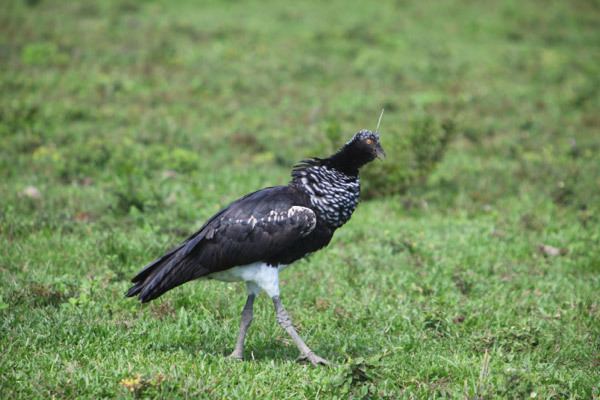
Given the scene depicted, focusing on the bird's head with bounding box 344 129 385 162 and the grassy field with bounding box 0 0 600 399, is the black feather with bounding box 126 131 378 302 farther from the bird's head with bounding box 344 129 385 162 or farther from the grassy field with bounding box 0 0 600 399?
the grassy field with bounding box 0 0 600 399

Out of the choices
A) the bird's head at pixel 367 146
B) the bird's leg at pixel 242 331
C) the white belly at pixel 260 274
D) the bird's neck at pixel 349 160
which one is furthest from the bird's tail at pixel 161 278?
the bird's head at pixel 367 146

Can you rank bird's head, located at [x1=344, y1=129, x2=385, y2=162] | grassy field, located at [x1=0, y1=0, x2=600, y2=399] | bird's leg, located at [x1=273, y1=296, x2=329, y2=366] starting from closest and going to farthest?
grassy field, located at [x1=0, y1=0, x2=600, y2=399] < bird's leg, located at [x1=273, y1=296, x2=329, y2=366] < bird's head, located at [x1=344, y1=129, x2=385, y2=162]

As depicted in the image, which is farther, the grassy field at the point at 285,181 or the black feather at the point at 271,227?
the black feather at the point at 271,227

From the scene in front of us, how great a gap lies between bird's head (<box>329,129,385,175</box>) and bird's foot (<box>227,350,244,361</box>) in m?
1.62

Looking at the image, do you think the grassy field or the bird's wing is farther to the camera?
the bird's wing

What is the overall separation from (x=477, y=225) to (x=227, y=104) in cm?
647

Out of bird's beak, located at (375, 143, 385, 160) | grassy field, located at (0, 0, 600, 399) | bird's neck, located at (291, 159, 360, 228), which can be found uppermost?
bird's beak, located at (375, 143, 385, 160)

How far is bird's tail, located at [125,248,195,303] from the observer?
5617 mm

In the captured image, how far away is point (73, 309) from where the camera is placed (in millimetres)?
6266

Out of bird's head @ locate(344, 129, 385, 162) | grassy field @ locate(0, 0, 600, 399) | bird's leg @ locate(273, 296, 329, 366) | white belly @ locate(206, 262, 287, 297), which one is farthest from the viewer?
bird's head @ locate(344, 129, 385, 162)

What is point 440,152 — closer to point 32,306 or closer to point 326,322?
point 326,322

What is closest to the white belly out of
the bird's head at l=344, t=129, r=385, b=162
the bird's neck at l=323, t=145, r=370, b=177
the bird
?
the bird

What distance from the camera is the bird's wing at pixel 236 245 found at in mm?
5668

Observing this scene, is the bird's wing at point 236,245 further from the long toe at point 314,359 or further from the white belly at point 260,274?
the long toe at point 314,359
